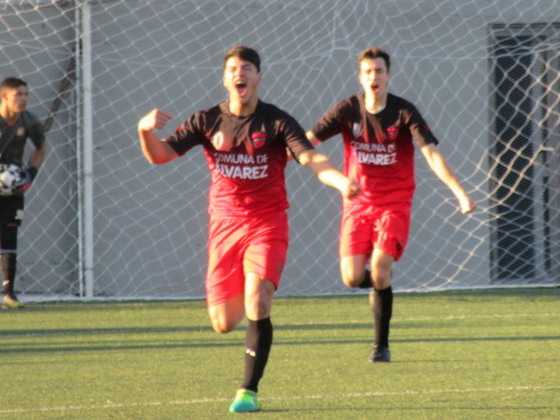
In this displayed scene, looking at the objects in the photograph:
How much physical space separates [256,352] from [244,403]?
26cm

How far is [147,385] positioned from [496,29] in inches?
267

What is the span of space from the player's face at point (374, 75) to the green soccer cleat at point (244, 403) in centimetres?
238

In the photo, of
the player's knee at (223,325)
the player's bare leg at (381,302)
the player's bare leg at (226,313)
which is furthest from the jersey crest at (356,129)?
the player's knee at (223,325)

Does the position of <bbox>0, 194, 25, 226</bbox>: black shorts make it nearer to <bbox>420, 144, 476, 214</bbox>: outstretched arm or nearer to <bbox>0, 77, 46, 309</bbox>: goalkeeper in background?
<bbox>0, 77, 46, 309</bbox>: goalkeeper in background

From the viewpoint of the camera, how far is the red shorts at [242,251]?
520cm

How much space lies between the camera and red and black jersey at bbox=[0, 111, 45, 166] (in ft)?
29.8

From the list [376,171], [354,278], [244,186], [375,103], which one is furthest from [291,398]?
[375,103]

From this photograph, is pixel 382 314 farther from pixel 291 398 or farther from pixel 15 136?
pixel 15 136

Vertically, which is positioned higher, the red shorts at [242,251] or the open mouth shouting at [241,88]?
the open mouth shouting at [241,88]

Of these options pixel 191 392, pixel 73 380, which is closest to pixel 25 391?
pixel 73 380

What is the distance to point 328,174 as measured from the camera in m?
4.82

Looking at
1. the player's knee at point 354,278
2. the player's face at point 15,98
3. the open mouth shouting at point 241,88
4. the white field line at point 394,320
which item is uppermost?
the player's face at point 15,98

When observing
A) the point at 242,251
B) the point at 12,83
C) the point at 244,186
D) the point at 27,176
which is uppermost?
the point at 12,83

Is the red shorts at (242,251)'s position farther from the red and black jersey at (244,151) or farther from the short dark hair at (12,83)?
the short dark hair at (12,83)
